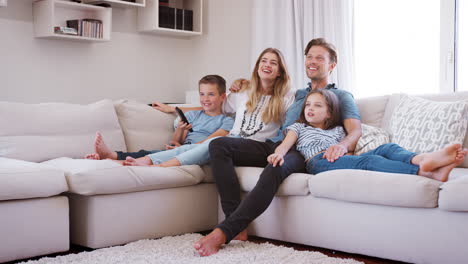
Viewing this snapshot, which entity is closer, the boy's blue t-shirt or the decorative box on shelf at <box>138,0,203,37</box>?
the boy's blue t-shirt

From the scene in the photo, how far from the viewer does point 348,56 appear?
4.30m

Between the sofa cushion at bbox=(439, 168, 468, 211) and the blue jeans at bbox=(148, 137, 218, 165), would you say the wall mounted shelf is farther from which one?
the sofa cushion at bbox=(439, 168, 468, 211)

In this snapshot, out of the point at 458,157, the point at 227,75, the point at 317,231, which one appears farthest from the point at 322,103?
the point at 227,75

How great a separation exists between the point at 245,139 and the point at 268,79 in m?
0.44

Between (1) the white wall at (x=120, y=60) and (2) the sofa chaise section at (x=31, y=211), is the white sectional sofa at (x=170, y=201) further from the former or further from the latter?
(1) the white wall at (x=120, y=60)

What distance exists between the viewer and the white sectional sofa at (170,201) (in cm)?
237

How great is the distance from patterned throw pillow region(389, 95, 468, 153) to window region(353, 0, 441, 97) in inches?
41.7

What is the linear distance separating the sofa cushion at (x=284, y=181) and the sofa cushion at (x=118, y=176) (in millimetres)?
262

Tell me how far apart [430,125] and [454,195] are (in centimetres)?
79

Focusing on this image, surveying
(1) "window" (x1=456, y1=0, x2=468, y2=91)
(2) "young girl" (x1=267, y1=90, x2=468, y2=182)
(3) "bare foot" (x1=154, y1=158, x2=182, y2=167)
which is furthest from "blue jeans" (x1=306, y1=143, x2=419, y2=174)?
(1) "window" (x1=456, y1=0, x2=468, y2=91)

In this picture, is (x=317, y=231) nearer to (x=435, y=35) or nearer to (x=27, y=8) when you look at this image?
(x=435, y=35)

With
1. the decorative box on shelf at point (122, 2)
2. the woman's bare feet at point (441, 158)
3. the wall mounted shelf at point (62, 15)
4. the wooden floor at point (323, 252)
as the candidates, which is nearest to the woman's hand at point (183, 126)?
the wooden floor at point (323, 252)

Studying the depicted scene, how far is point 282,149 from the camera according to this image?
294 cm

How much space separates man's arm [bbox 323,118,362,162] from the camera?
284cm
